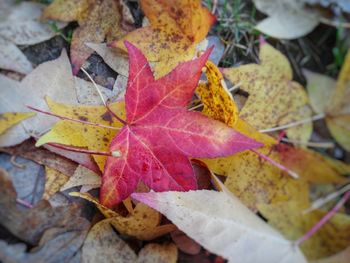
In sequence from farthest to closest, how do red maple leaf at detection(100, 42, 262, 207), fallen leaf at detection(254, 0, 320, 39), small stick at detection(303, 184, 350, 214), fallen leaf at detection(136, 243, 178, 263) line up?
1. fallen leaf at detection(254, 0, 320, 39)
2. small stick at detection(303, 184, 350, 214)
3. fallen leaf at detection(136, 243, 178, 263)
4. red maple leaf at detection(100, 42, 262, 207)

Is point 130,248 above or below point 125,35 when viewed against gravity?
below

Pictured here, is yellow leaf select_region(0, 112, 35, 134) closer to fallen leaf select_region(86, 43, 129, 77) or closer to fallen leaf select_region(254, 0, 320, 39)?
fallen leaf select_region(86, 43, 129, 77)

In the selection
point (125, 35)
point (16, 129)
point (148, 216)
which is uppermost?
point (125, 35)

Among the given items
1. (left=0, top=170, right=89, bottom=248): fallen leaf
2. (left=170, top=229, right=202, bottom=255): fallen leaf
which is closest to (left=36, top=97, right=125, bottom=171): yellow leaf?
(left=0, top=170, right=89, bottom=248): fallen leaf

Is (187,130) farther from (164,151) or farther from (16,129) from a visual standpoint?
(16,129)

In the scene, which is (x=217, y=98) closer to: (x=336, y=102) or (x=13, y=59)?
(x=336, y=102)

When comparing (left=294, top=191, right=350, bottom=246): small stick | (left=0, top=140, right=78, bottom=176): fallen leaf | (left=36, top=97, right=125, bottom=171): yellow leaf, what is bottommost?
(left=294, top=191, right=350, bottom=246): small stick

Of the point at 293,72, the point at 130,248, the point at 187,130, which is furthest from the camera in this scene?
the point at 293,72

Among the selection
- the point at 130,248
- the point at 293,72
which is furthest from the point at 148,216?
the point at 293,72

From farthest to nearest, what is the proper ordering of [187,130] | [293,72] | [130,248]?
[293,72] → [130,248] → [187,130]
